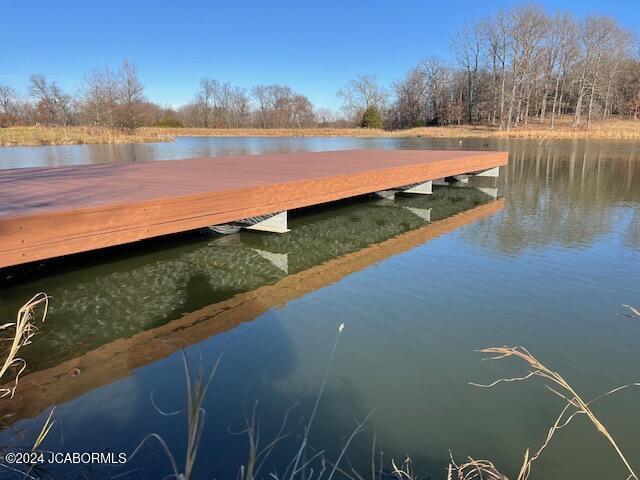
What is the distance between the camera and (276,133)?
39875 mm

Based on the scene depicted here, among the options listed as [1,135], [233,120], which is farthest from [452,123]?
[1,135]

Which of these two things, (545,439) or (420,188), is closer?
(545,439)

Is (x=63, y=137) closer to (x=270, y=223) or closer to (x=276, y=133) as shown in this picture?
(x=270, y=223)

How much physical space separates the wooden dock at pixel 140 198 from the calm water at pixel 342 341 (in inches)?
20.3

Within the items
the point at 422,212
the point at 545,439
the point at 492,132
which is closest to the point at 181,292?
the point at 545,439

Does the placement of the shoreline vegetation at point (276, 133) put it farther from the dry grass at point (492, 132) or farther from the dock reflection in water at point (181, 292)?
the dock reflection in water at point (181, 292)

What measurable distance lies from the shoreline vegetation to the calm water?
18176 mm

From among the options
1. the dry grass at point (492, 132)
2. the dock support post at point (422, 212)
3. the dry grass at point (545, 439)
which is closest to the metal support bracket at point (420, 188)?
the dock support post at point (422, 212)

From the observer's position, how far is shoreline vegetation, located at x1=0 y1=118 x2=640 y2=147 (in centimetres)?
2028

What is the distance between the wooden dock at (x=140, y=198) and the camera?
10.8 feet

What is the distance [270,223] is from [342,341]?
9.73 ft

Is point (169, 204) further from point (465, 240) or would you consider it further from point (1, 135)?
point (1, 135)

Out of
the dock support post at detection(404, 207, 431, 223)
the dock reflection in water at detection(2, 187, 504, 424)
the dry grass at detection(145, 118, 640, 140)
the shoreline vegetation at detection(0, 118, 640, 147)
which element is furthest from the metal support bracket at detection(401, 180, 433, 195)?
the dry grass at detection(145, 118, 640, 140)

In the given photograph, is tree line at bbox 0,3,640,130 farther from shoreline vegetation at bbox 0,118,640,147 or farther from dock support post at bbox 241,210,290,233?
dock support post at bbox 241,210,290,233
